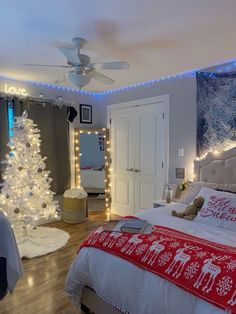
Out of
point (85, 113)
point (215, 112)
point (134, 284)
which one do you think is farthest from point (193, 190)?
point (85, 113)

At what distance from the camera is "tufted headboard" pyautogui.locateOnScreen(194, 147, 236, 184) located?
3.22 metres

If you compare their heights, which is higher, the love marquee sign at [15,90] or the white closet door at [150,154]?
the love marquee sign at [15,90]

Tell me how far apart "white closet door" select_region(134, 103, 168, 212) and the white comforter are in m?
1.90

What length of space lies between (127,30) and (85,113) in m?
2.78

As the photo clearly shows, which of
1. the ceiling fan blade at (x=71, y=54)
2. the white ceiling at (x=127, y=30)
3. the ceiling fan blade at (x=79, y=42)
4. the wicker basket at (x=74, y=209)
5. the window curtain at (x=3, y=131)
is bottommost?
the wicker basket at (x=74, y=209)

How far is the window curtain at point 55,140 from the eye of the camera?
431 centimetres

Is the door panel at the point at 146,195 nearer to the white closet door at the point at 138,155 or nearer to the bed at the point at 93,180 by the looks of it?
the white closet door at the point at 138,155

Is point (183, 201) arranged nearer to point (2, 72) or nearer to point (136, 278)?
point (136, 278)

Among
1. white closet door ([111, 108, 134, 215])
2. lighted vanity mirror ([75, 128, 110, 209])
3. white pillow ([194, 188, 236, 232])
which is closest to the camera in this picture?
white pillow ([194, 188, 236, 232])

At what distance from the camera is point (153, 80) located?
13.8 ft

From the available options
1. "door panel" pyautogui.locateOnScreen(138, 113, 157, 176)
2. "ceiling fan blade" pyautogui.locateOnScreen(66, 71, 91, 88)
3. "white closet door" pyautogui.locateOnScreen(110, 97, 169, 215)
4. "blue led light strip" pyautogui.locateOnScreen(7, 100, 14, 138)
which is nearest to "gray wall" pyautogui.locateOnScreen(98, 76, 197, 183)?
"white closet door" pyautogui.locateOnScreen(110, 97, 169, 215)

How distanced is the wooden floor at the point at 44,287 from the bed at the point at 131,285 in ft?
0.84

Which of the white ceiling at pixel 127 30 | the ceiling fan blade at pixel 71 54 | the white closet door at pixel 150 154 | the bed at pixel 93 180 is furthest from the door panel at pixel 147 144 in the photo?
the ceiling fan blade at pixel 71 54

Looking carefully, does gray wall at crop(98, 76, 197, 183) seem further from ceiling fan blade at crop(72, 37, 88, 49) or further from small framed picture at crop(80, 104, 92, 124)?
ceiling fan blade at crop(72, 37, 88, 49)
